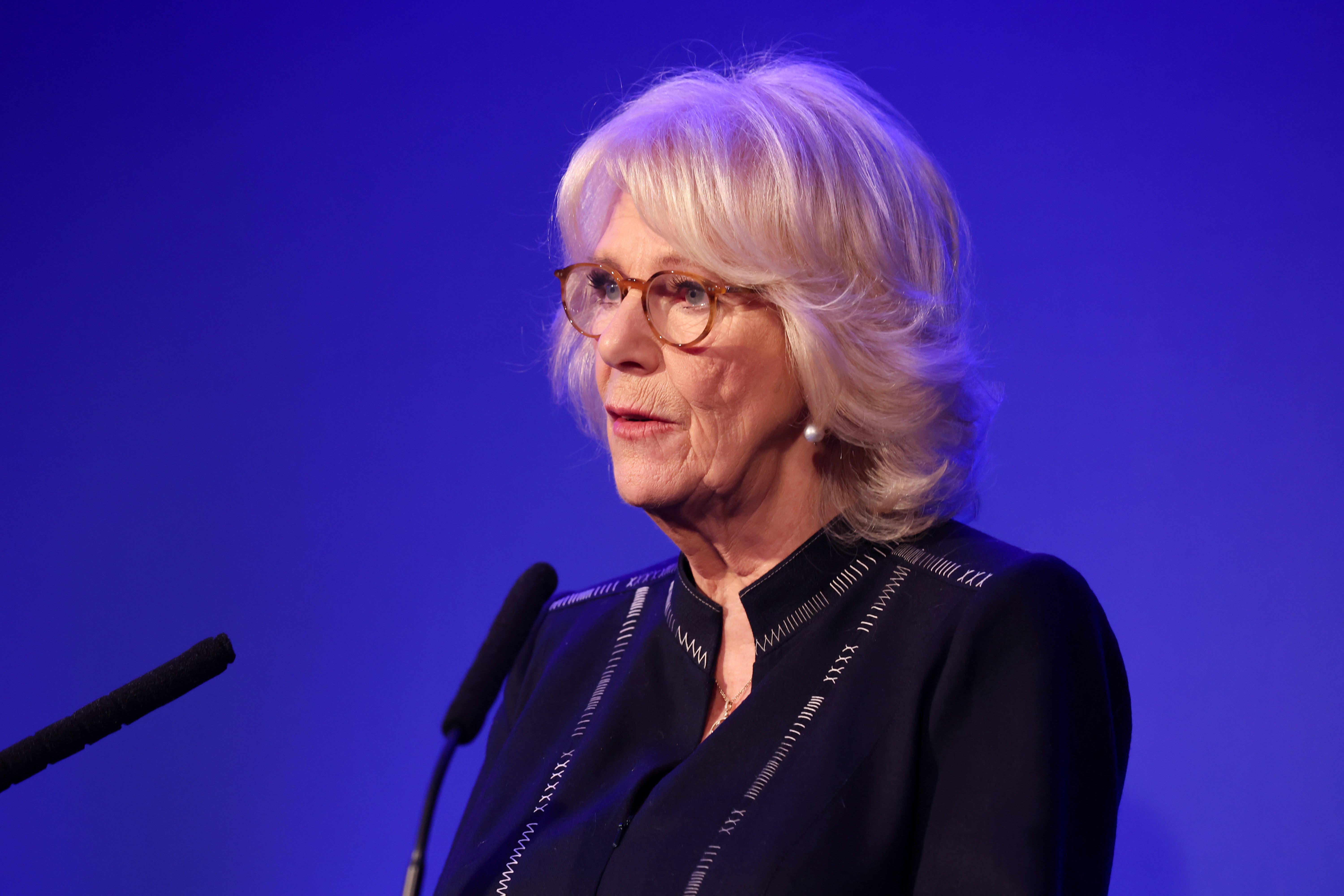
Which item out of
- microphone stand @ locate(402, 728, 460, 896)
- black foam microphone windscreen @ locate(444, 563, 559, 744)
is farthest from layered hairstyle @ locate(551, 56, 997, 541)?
microphone stand @ locate(402, 728, 460, 896)

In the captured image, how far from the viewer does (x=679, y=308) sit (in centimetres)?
122

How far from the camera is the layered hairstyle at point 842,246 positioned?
1.19 m

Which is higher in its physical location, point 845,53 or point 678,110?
point 845,53

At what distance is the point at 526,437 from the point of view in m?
2.33

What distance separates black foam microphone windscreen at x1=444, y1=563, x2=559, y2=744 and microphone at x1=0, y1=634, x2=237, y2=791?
22 centimetres

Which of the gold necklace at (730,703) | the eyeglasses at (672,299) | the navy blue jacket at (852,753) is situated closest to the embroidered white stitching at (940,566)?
the navy blue jacket at (852,753)

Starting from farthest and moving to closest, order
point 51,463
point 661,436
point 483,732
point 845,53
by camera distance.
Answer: point 483,732
point 51,463
point 845,53
point 661,436

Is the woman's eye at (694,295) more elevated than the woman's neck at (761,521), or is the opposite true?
the woman's eye at (694,295)

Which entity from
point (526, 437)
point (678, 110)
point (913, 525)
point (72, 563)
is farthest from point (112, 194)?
point (913, 525)

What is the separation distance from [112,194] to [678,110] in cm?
159

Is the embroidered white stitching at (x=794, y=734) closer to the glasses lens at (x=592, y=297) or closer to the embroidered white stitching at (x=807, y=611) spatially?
the embroidered white stitching at (x=807, y=611)

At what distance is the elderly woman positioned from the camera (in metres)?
1.01

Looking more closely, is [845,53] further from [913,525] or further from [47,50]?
[47,50]

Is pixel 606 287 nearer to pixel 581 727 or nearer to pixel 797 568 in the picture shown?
pixel 797 568
